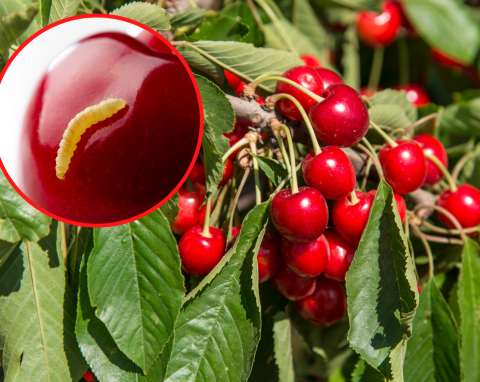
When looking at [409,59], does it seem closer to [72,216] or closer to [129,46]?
[129,46]

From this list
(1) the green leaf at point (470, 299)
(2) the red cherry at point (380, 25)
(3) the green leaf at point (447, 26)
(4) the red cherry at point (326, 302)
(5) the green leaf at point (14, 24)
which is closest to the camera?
(5) the green leaf at point (14, 24)

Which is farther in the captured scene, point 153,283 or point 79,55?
point 153,283

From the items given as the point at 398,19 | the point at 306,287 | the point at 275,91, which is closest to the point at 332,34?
the point at 398,19

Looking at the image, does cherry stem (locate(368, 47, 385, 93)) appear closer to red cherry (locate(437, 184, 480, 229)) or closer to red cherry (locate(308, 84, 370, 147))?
red cherry (locate(437, 184, 480, 229))

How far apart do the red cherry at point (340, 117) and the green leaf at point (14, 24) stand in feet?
1.72

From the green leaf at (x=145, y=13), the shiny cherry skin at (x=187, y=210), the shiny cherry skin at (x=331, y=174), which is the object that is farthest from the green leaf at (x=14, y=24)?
the shiny cherry skin at (x=331, y=174)

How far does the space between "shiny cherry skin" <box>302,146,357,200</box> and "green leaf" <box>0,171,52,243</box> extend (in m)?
0.51

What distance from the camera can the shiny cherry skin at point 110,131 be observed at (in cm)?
65

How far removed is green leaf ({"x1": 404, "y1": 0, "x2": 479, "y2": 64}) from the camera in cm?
185

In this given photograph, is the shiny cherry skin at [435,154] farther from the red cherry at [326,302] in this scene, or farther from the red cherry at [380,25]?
the red cherry at [380,25]

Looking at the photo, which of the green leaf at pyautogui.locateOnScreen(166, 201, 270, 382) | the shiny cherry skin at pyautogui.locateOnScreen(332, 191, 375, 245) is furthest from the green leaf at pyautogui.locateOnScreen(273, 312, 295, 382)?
the shiny cherry skin at pyautogui.locateOnScreen(332, 191, 375, 245)

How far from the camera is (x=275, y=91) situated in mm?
930

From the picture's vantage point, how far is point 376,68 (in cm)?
215

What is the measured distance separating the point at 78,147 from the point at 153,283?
308 mm
